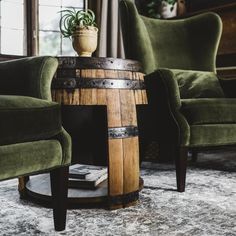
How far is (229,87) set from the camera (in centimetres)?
233

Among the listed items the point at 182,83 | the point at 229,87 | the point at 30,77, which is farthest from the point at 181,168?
the point at 30,77

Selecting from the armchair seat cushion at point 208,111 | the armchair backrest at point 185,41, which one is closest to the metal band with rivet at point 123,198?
the armchair seat cushion at point 208,111

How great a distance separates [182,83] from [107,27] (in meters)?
1.63

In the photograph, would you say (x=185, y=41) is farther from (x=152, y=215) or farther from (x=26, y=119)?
(x=26, y=119)

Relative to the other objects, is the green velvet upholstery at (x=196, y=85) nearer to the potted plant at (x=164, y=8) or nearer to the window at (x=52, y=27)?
the potted plant at (x=164, y=8)

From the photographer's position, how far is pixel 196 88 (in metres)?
2.29

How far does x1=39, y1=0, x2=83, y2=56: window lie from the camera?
3799 millimetres

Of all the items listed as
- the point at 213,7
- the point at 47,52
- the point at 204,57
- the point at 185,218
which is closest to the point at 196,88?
the point at 204,57

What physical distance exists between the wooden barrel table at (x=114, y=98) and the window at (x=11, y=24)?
232 centimetres

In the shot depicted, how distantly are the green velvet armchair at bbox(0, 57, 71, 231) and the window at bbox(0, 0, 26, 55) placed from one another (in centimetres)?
238

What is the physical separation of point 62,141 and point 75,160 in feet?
3.15

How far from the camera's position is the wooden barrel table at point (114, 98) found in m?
1.42

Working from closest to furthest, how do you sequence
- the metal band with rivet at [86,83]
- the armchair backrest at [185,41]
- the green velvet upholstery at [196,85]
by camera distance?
the metal band with rivet at [86,83] < the green velvet upholstery at [196,85] < the armchair backrest at [185,41]

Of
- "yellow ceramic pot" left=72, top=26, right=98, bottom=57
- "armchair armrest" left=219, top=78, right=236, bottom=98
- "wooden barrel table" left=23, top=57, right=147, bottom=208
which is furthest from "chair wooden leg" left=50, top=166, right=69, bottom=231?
"armchair armrest" left=219, top=78, right=236, bottom=98
